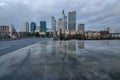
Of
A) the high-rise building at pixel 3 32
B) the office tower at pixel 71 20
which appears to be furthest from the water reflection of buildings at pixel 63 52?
the high-rise building at pixel 3 32

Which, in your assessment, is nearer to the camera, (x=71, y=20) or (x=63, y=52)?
(x=63, y=52)

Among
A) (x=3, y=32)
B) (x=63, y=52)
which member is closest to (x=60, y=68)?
(x=63, y=52)

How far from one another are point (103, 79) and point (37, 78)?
8.11 ft

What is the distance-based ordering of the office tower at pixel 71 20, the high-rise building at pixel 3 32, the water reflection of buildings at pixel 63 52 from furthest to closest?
the high-rise building at pixel 3 32
the office tower at pixel 71 20
the water reflection of buildings at pixel 63 52

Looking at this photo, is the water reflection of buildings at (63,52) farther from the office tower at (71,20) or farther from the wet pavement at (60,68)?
the office tower at (71,20)

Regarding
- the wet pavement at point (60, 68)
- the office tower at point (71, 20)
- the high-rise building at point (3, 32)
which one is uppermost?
the office tower at point (71, 20)

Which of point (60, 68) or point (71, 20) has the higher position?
point (71, 20)

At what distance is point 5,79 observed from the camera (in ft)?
21.1

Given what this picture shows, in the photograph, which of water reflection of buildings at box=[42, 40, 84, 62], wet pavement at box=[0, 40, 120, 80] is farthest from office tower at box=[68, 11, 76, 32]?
wet pavement at box=[0, 40, 120, 80]

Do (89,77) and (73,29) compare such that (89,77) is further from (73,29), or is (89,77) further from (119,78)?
(73,29)

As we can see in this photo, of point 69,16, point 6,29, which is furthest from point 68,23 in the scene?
point 6,29

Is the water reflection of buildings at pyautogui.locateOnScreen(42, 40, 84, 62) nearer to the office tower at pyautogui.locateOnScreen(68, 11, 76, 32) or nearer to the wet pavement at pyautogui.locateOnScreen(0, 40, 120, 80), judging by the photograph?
the wet pavement at pyautogui.locateOnScreen(0, 40, 120, 80)

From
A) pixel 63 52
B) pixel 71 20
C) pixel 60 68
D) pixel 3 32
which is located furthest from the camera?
pixel 3 32

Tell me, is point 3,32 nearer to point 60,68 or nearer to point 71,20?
point 71,20
